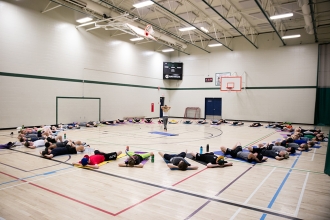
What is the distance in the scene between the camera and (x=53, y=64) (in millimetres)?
15430

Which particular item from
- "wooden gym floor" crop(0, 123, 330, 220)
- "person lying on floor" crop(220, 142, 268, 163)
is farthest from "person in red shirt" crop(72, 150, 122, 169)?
"person lying on floor" crop(220, 142, 268, 163)

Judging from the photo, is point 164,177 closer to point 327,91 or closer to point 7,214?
point 7,214

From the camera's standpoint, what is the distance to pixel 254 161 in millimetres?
6949

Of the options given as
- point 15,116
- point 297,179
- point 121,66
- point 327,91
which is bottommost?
point 297,179

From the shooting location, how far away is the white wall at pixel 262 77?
20.2 meters

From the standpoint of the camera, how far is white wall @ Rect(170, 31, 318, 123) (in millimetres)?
20172

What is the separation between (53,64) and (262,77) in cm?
1815

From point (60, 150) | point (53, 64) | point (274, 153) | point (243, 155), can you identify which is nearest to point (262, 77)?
point (274, 153)

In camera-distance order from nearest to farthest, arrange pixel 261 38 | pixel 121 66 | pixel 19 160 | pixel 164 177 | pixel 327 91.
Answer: pixel 164 177, pixel 19 160, pixel 327 91, pixel 121 66, pixel 261 38

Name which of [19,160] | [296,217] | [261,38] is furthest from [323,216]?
[261,38]

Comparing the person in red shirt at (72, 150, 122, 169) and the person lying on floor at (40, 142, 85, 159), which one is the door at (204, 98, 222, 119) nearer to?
the person lying on floor at (40, 142, 85, 159)

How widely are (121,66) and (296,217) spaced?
19.0m

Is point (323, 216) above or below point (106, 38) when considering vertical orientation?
below

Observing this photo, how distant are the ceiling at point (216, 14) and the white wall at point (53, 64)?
3.60ft
